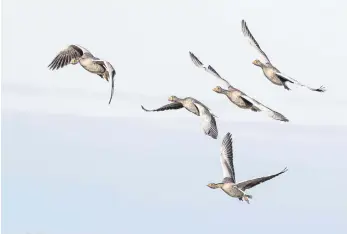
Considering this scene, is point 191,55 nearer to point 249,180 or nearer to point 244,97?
point 244,97

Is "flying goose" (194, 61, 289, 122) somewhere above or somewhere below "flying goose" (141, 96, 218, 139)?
above

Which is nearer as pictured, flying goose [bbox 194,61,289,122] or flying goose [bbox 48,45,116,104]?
flying goose [bbox 48,45,116,104]

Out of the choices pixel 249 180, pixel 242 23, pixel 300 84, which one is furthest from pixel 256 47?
pixel 249 180

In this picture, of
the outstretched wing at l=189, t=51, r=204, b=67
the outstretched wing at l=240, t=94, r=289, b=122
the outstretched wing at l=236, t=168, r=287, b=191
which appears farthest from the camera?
the outstretched wing at l=189, t=51, r=204, b=67

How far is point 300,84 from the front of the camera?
23484 mm

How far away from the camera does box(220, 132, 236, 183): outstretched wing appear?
76.6 feet

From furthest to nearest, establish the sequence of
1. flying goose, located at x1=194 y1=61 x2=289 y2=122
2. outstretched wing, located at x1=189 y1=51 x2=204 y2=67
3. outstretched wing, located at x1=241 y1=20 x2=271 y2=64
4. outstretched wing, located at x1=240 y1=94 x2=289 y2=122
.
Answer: outstretched wing, located at x1=189 y1=51 x2=204 y2=67, outstretched wing, located at x1=241 y1=20 x2=271 y2=64, flying goose, located at x1=194 y1=61 x2=289 y2=122, outstretched wing, located at x1=240 y1=94 x2=289 y2=122

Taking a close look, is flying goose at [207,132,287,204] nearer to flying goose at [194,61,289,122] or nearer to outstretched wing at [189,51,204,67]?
flying goose at [194,61,289,122]

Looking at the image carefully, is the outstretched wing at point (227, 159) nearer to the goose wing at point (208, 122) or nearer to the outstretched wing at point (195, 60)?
the goose wing at point (208, 122)

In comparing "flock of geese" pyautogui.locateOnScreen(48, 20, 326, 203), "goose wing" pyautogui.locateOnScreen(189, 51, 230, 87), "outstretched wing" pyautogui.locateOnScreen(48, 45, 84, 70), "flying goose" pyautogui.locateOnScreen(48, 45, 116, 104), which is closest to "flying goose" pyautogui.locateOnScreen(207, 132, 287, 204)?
"flock of geese" pyautogui.locateOnScreen(48, 20, 326, 203)

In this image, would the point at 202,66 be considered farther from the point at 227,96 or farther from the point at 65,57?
the point at 65,57

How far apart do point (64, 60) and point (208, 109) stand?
148 inches

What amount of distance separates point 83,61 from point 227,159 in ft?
14.2

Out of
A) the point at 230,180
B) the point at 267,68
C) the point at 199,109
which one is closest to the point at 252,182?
the point at 230,180
